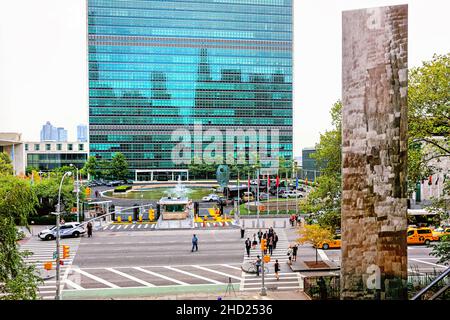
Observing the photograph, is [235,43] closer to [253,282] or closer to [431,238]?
[431,238]

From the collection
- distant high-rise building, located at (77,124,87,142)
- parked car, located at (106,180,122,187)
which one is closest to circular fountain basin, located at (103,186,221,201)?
parked car, located at (106,180,122,187)

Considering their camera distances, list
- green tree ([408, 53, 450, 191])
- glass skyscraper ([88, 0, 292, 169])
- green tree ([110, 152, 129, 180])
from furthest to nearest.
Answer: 1. glass skyscraper ([88, 0, 292, 169])
2. green tree ([110, 152, 129, 180])
3. green tree ([408, 53, 450, 191])

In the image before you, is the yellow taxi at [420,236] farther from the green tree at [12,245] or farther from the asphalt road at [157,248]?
the green tree at [12,245]

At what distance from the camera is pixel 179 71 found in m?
35.9

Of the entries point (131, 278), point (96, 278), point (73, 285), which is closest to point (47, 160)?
point (96, 278)

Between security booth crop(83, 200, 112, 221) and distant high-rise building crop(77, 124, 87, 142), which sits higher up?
distant high-rise building crop(77, 124, 87, 142)

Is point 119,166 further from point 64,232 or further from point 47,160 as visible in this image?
point 64,232

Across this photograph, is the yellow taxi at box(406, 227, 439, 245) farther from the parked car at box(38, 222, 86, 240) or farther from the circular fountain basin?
the circular fountain basin

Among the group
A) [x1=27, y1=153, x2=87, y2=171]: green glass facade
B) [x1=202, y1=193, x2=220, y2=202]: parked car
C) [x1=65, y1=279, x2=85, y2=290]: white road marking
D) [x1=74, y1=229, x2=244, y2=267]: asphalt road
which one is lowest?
[x1=74, y1=229, x2=244, y2=267]: asphalt road

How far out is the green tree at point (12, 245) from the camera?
192 inches

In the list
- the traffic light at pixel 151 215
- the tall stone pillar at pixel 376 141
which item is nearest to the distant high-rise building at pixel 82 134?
the traffic light at pixel 151 215

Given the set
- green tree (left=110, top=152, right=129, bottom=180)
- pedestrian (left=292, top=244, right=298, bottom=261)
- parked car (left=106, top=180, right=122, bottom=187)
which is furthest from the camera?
parked car (left=106, top=180, right=122, bottom=187)

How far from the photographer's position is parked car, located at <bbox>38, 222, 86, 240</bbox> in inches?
618

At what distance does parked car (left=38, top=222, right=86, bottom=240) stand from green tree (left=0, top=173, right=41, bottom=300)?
11.4 m
